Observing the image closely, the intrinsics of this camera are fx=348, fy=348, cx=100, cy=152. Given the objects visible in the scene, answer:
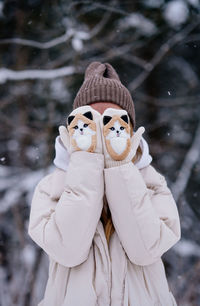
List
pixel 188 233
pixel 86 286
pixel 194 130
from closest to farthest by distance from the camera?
pixel 86 286, pixel 188 233, pixel 194 130

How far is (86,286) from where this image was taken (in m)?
0.79

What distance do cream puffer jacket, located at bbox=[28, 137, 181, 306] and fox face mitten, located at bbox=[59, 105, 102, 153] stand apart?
0.02 metres

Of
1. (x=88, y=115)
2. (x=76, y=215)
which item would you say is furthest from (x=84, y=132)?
(x=76, y=215)

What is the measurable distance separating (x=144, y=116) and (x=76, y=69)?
59 centimetres

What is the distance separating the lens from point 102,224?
878 mm

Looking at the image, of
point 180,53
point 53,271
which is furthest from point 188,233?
point 53,271

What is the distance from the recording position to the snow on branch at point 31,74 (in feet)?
8.13

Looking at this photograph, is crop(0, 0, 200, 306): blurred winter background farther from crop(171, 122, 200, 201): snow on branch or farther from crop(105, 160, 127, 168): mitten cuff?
crop(105, 160, 127, 168): mitten cuff

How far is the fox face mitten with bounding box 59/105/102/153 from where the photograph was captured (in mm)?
811

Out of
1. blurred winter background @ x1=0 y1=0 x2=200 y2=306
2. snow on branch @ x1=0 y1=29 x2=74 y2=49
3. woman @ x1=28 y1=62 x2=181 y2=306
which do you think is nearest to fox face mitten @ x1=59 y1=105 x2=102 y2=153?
woman @ x1=28 y1=62 x2=181 y2=306

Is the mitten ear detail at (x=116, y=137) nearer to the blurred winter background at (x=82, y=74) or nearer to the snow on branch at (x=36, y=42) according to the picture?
→ the blurred winter background at (x=82, y=74)

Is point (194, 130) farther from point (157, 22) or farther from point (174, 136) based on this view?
point (157, 22)

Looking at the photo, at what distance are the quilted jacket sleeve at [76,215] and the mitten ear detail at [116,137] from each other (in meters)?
0.03

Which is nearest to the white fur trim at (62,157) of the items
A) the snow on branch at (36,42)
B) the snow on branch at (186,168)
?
the snow on branch at (186,168)
